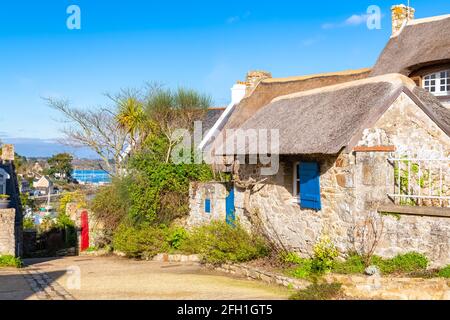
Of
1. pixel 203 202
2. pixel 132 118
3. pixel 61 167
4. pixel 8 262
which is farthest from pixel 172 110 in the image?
pixel 61 167

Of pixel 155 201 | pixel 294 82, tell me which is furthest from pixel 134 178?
pixel 294 82

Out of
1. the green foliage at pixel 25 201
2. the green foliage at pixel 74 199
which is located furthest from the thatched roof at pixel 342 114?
the green foliage at pixel 25 201

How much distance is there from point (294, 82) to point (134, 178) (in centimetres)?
737

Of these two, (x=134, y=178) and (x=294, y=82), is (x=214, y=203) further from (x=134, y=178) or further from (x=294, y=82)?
(x=294, y=82)

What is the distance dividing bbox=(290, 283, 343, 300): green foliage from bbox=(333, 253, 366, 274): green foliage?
668mm

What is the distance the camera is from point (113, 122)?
78.1 ft

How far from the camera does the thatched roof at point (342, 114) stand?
1098 centimetres

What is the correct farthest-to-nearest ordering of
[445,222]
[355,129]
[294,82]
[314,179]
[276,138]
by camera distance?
[294,82] < [276,138] < [314,179] < [355,129] < [445,222]

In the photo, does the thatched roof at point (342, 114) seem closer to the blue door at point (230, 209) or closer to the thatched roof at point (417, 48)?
the blue door at point (230, 209)

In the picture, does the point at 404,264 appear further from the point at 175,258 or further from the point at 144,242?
the point at 144,242

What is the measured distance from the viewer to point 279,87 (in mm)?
21031

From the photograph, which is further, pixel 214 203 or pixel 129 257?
pixel 129 257

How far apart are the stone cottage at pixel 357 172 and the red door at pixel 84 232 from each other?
9174 mm

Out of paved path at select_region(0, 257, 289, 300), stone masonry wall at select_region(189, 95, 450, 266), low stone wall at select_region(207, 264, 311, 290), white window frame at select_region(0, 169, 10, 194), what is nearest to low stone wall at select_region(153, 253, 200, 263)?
paved path at select_region(0, 257, 289, 300)
